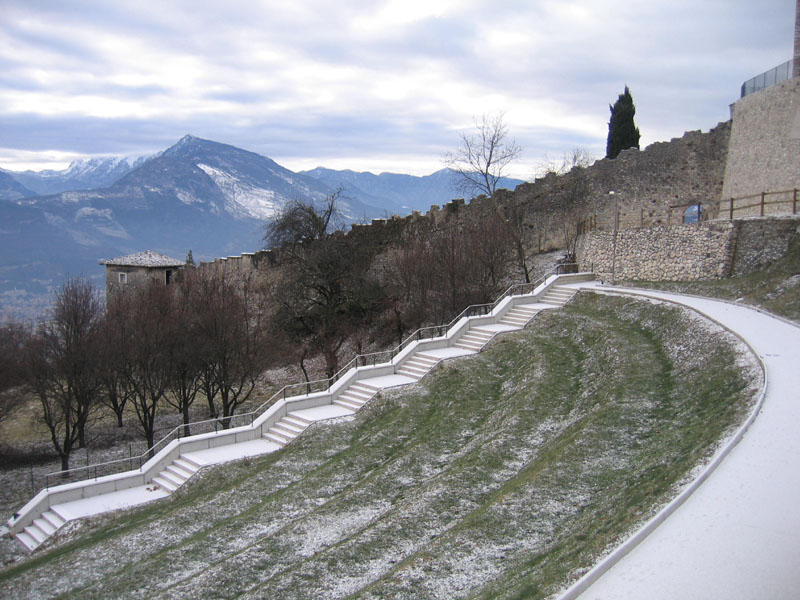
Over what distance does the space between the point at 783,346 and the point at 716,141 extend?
19870 mm

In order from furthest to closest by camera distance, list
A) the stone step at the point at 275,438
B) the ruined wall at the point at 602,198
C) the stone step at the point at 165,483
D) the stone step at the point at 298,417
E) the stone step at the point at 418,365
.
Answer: the ruined wall at the point at 602,198 < the stone step at the point at 418,365 < the stone step at the point at 298,417 < the stone step at the point at 275,438 < the stone step at the point at 165,483

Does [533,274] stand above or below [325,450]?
above

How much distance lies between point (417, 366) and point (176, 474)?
878 centimetres

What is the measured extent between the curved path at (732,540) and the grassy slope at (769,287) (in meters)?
9.45

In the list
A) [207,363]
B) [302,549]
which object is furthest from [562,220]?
[302,549]

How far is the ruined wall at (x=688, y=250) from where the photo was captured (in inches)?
917

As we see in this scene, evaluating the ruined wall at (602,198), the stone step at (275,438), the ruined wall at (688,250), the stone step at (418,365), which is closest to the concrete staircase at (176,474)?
the stone step at (275,438)

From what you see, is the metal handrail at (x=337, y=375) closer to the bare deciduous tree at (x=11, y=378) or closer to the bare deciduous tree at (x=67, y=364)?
the bare deciduous tree at (x=67, y=364)

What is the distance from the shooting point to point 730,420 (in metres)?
11.8

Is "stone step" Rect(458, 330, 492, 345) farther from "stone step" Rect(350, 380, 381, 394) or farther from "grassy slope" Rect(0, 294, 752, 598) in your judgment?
"stone step" Rect(350, 380, 381, 394)

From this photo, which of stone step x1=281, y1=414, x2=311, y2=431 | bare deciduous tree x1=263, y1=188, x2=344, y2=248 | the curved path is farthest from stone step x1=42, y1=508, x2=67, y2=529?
bare deciduous tree x1=263, y1=188, x2=344, y2=248

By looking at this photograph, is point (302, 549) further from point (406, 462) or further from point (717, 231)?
point (717, 231)

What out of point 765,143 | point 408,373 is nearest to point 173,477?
point 408,373

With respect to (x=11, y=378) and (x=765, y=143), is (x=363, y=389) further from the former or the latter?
(x=765, y=143)
